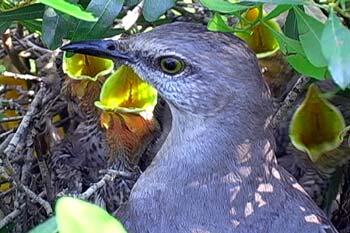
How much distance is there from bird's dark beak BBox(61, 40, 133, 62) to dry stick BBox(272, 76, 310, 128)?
44cm

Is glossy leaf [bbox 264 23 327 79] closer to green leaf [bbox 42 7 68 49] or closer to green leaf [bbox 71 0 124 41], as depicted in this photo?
green leaf [bbox 71 0 124 41]

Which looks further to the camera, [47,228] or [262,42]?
[262,42]

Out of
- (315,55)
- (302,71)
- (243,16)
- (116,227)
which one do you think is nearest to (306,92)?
(243,16)

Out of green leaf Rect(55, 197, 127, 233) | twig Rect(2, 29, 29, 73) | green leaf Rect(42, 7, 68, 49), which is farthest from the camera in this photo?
twig Rect(2, 29, 29, 73)

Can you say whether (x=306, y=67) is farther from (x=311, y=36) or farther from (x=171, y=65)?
(x=171, y=65)

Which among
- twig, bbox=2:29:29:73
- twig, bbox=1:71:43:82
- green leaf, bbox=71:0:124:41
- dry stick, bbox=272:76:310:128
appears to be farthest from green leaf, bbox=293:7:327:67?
twig, bbox=2:29:29:73

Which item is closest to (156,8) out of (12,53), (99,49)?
(99,49)

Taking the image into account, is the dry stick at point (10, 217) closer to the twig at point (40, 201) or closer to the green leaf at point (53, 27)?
the twig at point (40, 201)

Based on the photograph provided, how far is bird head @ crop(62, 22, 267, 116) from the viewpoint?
7.42 feet

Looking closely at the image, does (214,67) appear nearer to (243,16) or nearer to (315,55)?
(243,16)

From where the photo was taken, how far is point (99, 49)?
224 cm

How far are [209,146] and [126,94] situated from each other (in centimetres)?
32

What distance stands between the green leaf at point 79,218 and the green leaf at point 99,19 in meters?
0.80

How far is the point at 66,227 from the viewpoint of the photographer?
129cm
